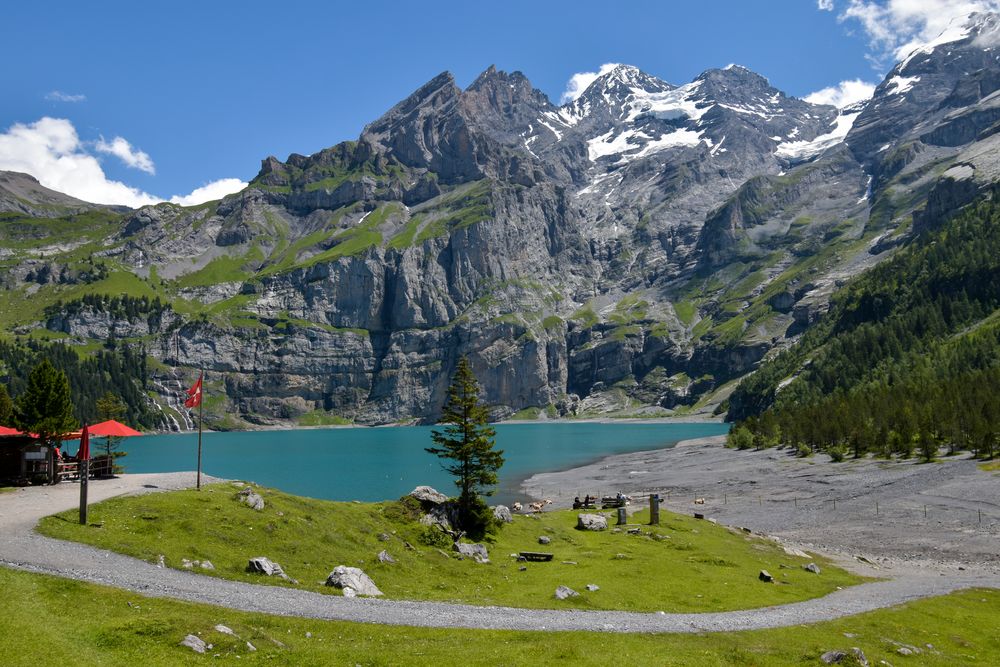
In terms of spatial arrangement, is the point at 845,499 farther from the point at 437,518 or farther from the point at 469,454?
the point at 437,518

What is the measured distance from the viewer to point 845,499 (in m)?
83.2

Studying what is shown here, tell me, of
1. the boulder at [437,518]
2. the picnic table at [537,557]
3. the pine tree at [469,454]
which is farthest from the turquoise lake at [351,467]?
the picnic table at [537,557]

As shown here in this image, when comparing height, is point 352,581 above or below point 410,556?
above

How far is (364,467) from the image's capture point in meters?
146

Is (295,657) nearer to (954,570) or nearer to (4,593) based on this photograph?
(4,593)

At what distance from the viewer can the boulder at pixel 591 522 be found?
55.2 metres

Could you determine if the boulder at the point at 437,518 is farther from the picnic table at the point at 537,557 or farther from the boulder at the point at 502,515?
the boulder at the point at 502,515

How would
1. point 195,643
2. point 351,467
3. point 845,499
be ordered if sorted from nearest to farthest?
point 195,643 < point 845,499 < point 351,467

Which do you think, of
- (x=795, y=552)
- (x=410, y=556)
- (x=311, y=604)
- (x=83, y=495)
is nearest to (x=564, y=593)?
(x=410, y=556)

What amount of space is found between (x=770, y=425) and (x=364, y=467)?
101 metres

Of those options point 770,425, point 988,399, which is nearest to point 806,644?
point 988,399

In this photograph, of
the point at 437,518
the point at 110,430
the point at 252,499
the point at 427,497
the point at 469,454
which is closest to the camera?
the point at 252,499

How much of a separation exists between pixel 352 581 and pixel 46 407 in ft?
119

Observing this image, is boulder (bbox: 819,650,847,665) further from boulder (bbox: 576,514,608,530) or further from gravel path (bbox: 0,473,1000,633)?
boulder (bbox: 576,514,608,530)
